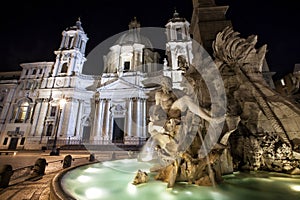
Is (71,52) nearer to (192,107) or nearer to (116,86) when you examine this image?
(116,86)

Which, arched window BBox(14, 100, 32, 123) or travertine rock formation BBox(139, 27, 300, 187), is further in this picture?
arched window BBox(14, 100, 32, 123)

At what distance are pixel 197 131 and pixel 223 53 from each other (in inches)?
123

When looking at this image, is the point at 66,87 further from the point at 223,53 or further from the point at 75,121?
the point at 223,53

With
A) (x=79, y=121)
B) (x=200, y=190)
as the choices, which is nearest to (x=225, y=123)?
(x=200, y=190)

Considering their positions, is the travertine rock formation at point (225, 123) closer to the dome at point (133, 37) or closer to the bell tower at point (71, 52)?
the bell tower at point (71, 52)

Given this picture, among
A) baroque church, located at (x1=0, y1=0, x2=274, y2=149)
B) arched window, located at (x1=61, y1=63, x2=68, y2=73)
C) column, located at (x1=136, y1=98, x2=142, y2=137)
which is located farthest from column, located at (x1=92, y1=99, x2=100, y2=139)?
arched window, located at (x1=61, y1=63, x2=68, y2=73)

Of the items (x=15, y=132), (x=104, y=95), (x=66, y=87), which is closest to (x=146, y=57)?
(x=104, y=95)

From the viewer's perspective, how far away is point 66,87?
27.6m

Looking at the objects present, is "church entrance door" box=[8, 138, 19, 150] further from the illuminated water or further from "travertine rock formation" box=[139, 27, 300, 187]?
"travertine rock formation" box=[139, 27, 300, 187]

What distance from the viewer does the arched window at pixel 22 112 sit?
93.4 feet

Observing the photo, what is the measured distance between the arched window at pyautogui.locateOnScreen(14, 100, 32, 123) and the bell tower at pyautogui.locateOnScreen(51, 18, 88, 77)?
7.54m

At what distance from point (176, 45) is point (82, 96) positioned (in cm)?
1888

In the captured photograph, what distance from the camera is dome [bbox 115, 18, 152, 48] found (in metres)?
33.1

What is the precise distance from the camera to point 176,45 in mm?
27641
